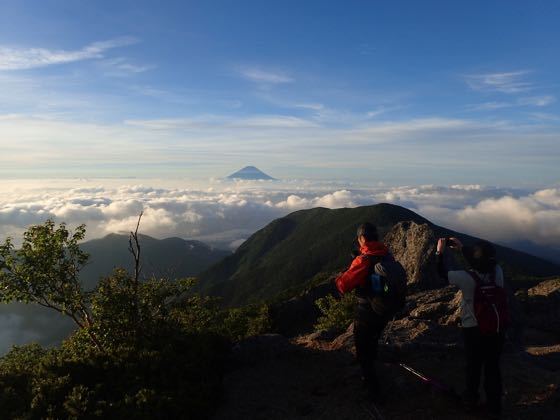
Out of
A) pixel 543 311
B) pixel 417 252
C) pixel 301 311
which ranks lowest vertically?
pixel 301 311

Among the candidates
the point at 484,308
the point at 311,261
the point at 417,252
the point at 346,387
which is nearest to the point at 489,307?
the point at 484,308

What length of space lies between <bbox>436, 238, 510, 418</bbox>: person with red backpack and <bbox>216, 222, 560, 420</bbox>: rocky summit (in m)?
0.94

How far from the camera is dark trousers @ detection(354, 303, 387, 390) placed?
325 inches

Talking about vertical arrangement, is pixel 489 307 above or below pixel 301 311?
above

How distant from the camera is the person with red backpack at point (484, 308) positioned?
288 inches

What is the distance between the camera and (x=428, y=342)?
12.6 m

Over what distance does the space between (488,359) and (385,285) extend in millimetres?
2357

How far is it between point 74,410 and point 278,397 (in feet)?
15.2

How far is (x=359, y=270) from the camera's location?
7.89 meters

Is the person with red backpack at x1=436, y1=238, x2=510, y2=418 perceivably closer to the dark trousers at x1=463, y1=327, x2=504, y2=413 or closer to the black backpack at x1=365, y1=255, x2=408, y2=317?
the dark trousers at x1=463, y1=327, x2=504, y2=413

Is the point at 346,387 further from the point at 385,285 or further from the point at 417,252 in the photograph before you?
the point at 417,252

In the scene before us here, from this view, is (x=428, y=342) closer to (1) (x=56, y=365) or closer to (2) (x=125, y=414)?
(2) (x=125, y=414)

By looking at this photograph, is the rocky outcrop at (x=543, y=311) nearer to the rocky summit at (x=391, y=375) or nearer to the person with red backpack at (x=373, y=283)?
the rocky summit at (x=391, y=375)

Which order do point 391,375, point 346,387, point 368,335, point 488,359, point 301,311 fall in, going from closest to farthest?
point 488,359 < point 368,335 < point 346,387 < point 391,375 < point 301,311
